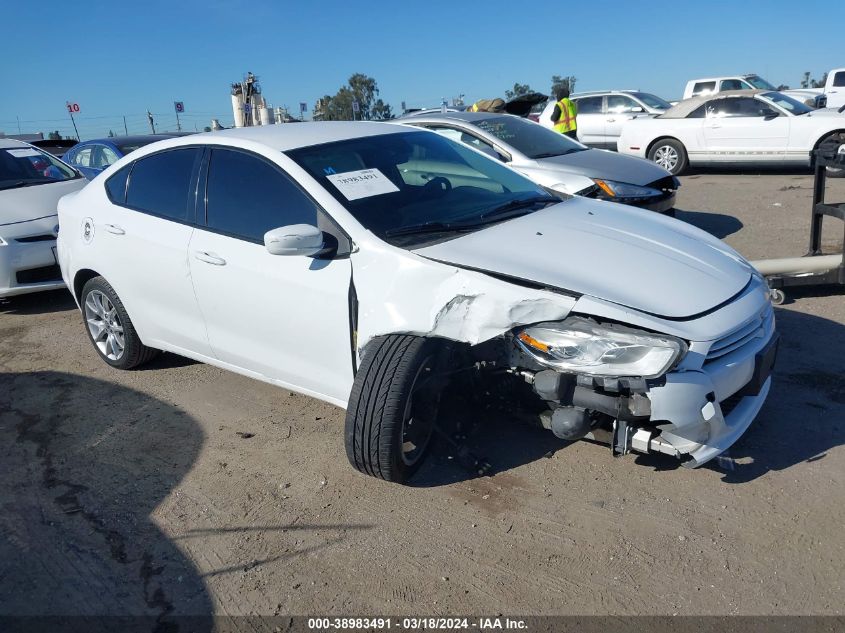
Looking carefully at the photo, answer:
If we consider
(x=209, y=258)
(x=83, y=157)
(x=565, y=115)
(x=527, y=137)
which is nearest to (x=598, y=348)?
(x=209, y=258)

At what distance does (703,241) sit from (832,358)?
1395mm

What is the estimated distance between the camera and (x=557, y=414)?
122 inches

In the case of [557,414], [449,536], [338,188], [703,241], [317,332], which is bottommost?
[449,536]

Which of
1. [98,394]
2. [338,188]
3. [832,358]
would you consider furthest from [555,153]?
[98,394]

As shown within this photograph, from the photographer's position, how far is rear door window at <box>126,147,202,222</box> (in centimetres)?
420

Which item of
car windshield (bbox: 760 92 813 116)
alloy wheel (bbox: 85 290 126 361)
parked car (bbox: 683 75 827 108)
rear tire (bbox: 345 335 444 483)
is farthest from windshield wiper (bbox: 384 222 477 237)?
parked car (bbox: 683 75 827 108)

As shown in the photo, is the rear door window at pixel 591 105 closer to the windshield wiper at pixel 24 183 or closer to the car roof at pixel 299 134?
the windshield wiper at pixel 24 183

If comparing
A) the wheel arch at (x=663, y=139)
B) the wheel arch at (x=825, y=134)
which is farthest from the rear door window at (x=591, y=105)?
the wheel arch at (x=825, y=134)

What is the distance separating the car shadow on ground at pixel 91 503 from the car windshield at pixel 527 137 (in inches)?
196

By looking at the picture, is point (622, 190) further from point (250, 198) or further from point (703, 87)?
point (703, 87)

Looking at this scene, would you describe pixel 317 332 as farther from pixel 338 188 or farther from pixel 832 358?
pixel 832 358

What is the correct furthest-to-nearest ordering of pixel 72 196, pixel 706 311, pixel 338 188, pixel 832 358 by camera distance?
pixel 72 196 < pixel 832 358 < pixel 338 188 < pixel 706 311

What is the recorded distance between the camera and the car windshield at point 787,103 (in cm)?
1208

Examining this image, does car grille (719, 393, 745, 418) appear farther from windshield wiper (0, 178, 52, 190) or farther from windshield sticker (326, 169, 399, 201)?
windshield wiper (0, 178, 52, 190)
